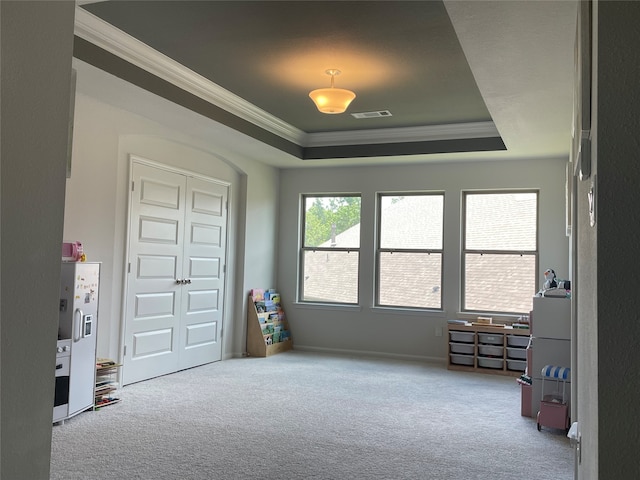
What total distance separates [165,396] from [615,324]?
14.7ft

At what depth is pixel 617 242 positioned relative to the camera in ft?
3.62

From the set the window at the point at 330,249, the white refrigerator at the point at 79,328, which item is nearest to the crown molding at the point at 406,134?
the window at the point at 330,249

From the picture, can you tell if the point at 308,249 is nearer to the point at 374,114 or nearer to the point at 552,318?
the point at 374,114

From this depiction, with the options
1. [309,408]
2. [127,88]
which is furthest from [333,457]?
[127,88]

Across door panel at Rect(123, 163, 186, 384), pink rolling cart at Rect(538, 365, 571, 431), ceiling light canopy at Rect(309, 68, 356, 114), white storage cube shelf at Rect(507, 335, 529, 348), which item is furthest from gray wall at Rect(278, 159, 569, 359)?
ceiling light canopy at Rect(309, 68, 356, 114)

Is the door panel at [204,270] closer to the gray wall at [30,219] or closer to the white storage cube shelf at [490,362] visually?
the white storage cube shelf at [490,362]

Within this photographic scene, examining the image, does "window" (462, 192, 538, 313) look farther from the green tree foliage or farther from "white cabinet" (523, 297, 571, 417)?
"white cabinet" (523, 297, 571, 417)

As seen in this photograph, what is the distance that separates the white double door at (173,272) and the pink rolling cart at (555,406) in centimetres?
371

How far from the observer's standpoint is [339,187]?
7.69 meters

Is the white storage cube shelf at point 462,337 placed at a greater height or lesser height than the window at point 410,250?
lesser

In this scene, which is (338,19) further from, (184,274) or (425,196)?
(425,196)

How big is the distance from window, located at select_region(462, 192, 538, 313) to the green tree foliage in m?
1.54

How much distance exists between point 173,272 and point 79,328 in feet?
6.04

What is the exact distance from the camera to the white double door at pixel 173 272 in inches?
216
